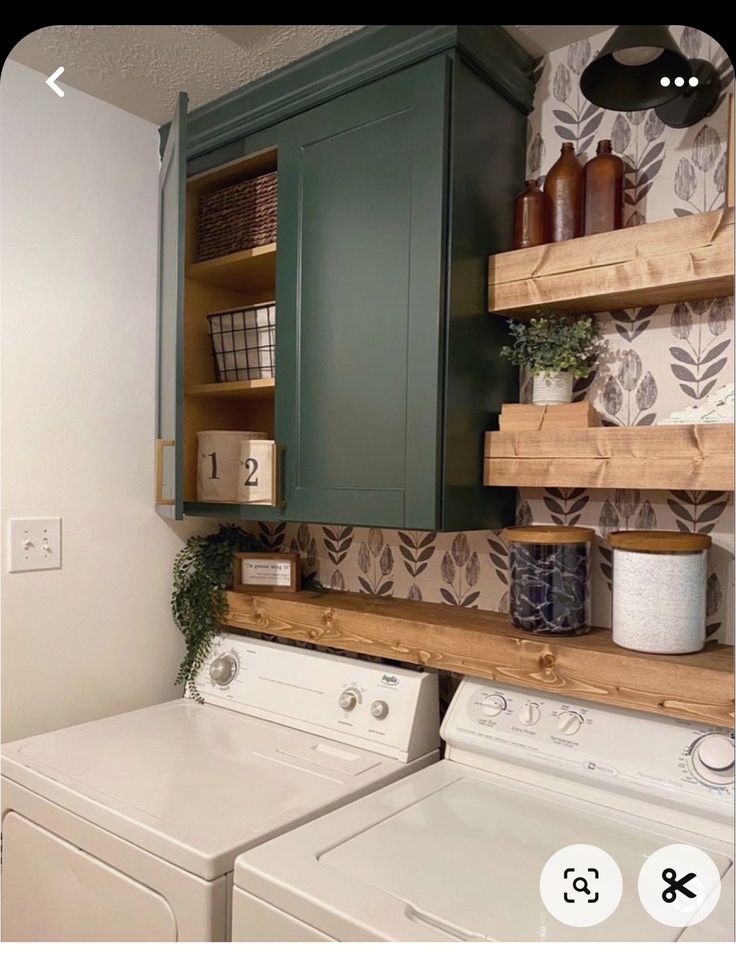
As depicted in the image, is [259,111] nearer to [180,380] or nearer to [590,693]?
[180,380]

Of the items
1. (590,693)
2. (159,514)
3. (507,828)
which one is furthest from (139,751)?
(590,693)

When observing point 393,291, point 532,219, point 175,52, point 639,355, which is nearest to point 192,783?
point 393,291

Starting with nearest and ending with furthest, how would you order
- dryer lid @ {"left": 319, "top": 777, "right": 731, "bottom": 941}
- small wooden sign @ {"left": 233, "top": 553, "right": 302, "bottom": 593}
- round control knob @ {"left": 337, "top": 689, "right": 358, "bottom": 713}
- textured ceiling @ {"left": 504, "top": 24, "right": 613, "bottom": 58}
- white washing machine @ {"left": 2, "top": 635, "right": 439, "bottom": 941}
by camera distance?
dryer lid @ {"left": 319, "top": 777, "right": 731, "bottom": 941}, white washing machine @ {"left": 2, "top": 635, "right": 439, "bottom": 941}, textured ceiling @ {"left": 504, "top": 24, "right": 613, "bottom": 58}, round control knob @ {"left": 337, "top": 689, "right": 358, "bottom": 713}, small wooden sign @ {"left": 233, "top": 553, "right": 302, "bottom": 593}

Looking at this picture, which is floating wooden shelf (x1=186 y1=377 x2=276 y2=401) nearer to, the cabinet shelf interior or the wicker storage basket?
the cabinet shelf interior

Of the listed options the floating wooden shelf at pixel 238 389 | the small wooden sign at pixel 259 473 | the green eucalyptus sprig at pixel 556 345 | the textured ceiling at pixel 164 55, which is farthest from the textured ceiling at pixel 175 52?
the small wooden sign at pixel 259 473

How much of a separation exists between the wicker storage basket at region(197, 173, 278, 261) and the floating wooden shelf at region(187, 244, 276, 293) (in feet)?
0.10

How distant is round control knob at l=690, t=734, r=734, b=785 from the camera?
4.23 ft

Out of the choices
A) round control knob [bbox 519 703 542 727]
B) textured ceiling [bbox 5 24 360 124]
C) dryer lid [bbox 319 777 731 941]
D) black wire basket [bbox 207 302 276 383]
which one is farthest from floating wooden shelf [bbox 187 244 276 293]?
dryer lid [bbox 319 777 731 941]

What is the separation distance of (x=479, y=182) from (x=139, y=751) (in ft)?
4.57

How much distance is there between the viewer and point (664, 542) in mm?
1375

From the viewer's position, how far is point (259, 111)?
182 cm

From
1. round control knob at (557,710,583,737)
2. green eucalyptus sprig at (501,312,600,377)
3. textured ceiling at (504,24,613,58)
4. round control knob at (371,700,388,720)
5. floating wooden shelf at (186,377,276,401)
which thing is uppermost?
textured ceiling at (504,24,613,58)

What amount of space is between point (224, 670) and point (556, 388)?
42.3 inches
